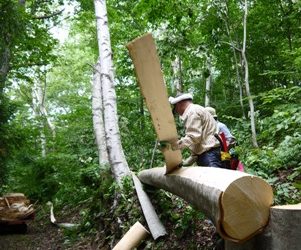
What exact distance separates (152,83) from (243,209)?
5.05ft

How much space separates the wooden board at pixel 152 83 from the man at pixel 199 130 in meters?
0.88

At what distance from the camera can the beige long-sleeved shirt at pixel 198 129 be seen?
4.65m

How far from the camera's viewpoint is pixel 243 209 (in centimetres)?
240

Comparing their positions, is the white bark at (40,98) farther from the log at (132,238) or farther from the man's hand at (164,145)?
the man's hand at (164,145)

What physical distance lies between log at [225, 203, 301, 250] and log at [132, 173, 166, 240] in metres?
3.17

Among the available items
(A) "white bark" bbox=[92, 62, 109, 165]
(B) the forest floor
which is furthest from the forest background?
(A) "white bark" bbox=[92, 62, 109, 165]

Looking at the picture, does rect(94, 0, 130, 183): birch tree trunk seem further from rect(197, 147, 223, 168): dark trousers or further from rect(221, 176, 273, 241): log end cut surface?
rect(221, 176, 273, 241): log end cut surface

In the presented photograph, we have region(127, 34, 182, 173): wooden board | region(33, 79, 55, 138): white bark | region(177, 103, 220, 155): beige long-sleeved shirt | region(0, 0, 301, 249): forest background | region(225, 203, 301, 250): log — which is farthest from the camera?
region(33, 79, 55, 138): white bark

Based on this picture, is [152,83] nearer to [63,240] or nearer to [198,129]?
[198,129]

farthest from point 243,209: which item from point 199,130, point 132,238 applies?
point 132,238

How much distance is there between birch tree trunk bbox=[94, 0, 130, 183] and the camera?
28.2 ft

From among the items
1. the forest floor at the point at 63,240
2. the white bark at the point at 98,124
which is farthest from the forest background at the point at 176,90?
the white bark at the point at 98,124

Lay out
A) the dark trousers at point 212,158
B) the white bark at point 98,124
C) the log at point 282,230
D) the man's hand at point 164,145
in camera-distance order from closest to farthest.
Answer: the log at point 282,230 → the man's hand at point 164,145 → the dark trousers at point 212,158 → the white bark at point 98,124

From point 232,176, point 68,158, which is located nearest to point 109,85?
point 68,158
